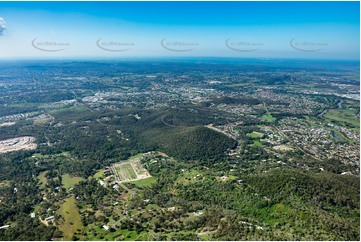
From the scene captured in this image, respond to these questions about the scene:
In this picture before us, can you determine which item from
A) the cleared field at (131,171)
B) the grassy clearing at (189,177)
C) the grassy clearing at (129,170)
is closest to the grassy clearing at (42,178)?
the cleared field at (131,171)

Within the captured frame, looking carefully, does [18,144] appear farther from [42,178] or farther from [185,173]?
[185,173]

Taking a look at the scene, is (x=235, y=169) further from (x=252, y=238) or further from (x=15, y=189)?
(x=15, y=189)

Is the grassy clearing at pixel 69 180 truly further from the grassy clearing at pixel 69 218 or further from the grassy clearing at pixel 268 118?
the grassy clearing at pixel 268 118

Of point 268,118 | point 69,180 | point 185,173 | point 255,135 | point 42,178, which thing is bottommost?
point 268,118

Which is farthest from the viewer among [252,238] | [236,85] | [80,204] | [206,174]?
[236,85]

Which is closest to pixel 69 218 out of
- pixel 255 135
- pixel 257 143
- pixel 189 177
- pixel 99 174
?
pixel 99 174

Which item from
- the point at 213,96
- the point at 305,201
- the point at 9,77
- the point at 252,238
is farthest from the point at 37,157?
the point at 9,77
